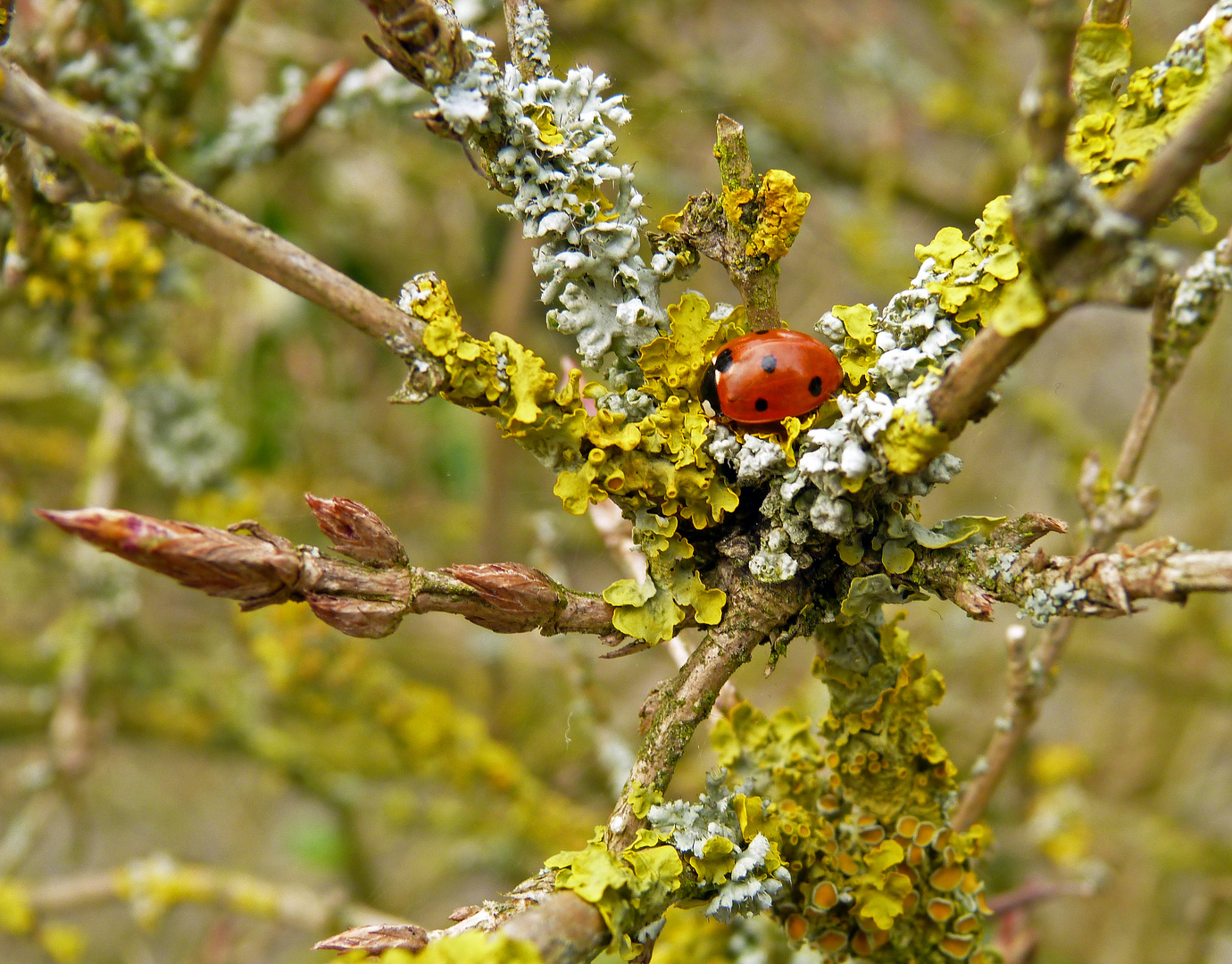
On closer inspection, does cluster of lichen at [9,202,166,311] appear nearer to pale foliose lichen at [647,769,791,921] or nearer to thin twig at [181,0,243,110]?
thin twig at [181,0,243,110]

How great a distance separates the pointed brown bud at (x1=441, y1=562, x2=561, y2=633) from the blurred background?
24.5 inches

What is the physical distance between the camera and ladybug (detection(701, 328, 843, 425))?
0.67 meters

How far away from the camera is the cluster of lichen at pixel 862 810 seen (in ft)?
2.44

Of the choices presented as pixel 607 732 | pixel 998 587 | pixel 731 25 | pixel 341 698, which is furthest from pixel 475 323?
pixel 998 587

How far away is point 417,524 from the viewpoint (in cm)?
304

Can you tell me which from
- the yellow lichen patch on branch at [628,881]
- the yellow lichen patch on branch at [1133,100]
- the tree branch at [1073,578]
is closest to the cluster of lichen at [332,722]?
the yellow lichen patch on branch at [628,881]

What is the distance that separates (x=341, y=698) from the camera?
207 cm

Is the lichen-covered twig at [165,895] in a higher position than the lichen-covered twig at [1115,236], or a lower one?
lower

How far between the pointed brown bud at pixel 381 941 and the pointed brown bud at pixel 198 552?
232mm

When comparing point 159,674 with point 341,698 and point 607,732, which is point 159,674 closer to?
point 341,698

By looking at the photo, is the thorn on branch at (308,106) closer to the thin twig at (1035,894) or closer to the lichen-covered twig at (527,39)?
the lichen-covered twig at (527,39)

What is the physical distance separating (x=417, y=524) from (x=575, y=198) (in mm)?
2486

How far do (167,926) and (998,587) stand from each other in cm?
396

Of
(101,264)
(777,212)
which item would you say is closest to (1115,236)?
(777,212)
